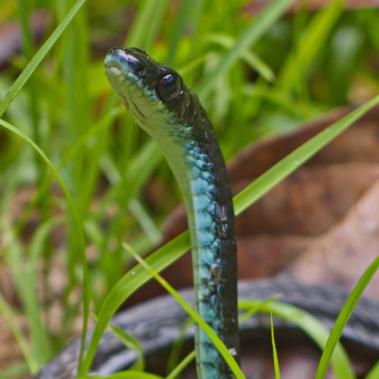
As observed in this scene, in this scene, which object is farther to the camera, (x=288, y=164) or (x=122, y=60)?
(x=288, y=164)

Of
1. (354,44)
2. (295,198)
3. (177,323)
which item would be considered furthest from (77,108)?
(354,44)

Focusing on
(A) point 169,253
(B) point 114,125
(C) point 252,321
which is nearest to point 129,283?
(A) point 169,253

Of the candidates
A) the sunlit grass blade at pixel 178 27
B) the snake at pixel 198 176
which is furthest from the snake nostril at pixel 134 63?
the sunlit grass blade at pixel 178 27

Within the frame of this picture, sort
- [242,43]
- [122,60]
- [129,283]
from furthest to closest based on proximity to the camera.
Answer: [242,43], [129,283], [122,60]

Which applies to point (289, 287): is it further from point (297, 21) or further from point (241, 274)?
point (297, 21)

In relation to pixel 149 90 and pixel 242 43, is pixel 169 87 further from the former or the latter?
pixel 242 43

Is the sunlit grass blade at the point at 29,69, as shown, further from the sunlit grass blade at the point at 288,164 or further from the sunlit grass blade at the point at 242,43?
the sunlit grass blade at the point at 242,43
